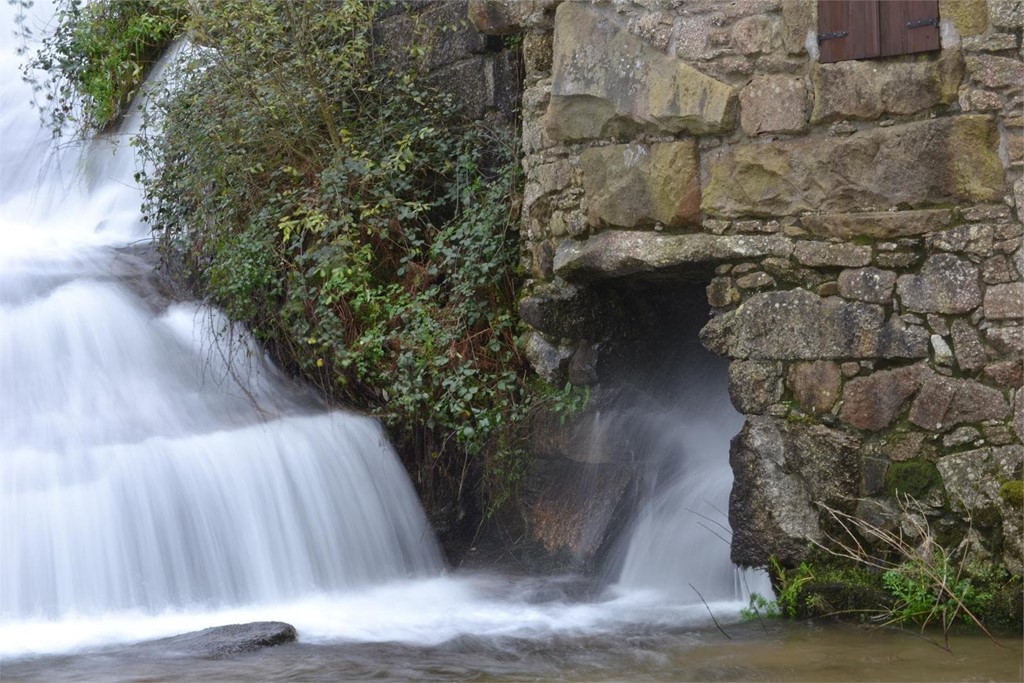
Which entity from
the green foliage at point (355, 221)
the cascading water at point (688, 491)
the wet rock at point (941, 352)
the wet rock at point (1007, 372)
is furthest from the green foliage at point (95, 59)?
the wet rock at point (1007, 372)

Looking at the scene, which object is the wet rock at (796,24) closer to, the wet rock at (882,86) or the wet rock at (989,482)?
the wet rock at (882,86)

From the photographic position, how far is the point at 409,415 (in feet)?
20.1

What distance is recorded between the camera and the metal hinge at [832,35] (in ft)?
15.2

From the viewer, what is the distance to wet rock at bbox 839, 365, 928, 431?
15.1 ft

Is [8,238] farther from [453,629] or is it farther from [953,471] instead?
[953,471]

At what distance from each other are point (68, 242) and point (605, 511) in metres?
4.29

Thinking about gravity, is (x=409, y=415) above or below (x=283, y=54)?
below

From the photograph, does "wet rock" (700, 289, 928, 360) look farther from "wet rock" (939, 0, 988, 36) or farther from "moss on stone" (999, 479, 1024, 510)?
"wet rock" (939, 0, 988, 36)

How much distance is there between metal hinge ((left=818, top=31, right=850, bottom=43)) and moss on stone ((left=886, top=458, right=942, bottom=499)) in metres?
1.73

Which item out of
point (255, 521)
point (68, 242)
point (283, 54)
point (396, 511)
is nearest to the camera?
point (255, 521)

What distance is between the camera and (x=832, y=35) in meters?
4.65

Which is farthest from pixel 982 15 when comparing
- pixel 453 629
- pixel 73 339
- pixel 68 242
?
pixel 68 242

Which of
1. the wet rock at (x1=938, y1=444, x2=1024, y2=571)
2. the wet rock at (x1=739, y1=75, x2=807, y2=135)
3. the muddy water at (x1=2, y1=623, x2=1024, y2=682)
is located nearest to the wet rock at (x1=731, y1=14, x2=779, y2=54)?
the wet rock at (x1=739, y1=75, x2=807, y2=135)

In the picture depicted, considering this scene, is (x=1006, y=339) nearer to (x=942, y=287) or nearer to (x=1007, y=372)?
(x=1007, y=372)
